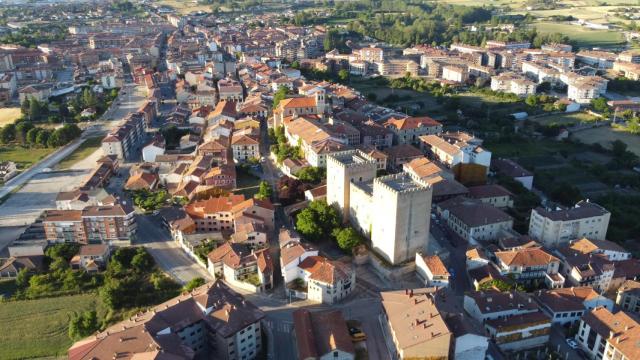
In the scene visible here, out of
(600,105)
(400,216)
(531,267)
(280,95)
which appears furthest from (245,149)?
(600,105)

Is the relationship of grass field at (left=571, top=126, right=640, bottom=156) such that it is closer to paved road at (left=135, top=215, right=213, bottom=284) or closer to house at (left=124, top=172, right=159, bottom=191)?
house at (left=124, top=172, right=159, bottom=191)

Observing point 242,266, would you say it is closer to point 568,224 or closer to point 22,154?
point 568,224

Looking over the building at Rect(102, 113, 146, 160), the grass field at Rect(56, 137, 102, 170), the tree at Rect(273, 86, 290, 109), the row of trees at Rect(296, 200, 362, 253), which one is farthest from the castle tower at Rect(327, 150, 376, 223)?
the grass field at Rect(56, 137, 102, 170)

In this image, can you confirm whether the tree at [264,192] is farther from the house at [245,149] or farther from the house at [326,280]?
the house at [326,280]

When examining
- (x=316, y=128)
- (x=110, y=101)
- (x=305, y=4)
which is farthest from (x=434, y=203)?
(x=305, y=4)

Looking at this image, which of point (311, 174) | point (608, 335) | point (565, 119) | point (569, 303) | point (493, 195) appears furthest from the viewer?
point (565, 119)
